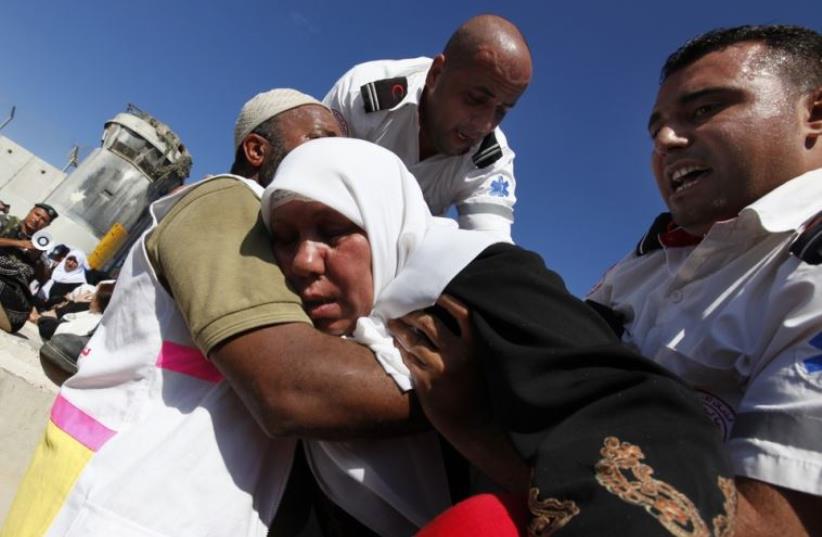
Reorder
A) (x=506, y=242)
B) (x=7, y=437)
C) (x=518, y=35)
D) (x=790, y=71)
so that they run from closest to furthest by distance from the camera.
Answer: (x=506, y=242), (x=790, y=71), (x=7, y=437), (x=518, y=35)

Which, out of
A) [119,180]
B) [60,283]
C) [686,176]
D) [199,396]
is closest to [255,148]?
[199,396]

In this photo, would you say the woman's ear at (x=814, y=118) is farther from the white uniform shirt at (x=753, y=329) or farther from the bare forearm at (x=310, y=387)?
the bare forearm at (x=310, y=387)

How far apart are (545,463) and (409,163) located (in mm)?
2664

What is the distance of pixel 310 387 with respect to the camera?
3.30 feet

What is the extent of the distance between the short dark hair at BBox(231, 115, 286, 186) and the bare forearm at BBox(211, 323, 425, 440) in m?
0.82

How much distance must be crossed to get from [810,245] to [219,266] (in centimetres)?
104

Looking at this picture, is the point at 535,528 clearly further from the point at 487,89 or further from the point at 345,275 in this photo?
the point at 487,89

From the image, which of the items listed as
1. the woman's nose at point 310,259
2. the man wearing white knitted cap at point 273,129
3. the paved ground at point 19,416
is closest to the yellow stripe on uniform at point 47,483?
the woman's nose at point 310,259

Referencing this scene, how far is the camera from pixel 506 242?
102 centimetres

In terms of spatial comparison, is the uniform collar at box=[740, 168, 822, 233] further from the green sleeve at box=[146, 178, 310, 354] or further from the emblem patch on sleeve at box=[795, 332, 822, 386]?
the green sleeve at box=[146, 178, 310, 354]

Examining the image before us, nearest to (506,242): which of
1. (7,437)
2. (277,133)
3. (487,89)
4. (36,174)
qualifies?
(277,133)

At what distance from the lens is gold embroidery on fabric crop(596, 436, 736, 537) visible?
67cm

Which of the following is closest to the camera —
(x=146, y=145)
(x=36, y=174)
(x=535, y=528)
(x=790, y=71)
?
(x=535, y=528)

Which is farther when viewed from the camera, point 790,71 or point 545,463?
point 790,71
